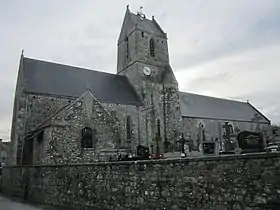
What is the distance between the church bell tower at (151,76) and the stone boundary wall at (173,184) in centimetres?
1611

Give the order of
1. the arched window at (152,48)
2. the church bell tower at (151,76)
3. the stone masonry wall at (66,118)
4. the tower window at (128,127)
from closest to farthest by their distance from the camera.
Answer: the stone masonry wall at (66,118), the tower window at (128,127), the church bell tower at (151,76), the arched window at (152,48)

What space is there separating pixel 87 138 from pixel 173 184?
388 inches

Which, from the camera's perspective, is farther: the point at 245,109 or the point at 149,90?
the point at 245,109

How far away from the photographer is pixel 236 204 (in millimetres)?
5680

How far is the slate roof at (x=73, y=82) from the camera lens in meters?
24.3

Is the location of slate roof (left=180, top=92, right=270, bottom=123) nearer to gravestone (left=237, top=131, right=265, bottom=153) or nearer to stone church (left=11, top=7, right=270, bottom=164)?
stone church (left=11, top=7, right=270, bottom=164)

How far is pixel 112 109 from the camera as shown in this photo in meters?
25.9

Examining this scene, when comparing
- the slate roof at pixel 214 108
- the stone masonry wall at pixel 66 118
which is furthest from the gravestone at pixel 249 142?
the slate roof at pixel 214 108

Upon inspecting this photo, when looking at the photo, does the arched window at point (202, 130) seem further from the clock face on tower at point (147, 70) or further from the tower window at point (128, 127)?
the tower window at point (128, 127)

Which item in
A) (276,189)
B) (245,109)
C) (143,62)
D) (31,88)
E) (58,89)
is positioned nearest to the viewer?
(276,189)

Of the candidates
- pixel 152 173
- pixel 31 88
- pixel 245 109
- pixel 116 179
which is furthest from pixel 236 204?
pixel 245 109

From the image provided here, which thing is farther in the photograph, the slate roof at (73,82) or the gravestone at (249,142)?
the slate roof at (73,82)

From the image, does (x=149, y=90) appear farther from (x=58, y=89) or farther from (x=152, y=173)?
(x=152, y=173)

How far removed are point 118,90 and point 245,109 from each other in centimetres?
2860
